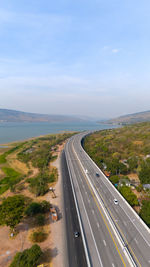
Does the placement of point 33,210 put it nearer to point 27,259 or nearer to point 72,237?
point 72,237

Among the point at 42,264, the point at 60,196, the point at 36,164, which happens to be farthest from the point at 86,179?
the point at 36,164

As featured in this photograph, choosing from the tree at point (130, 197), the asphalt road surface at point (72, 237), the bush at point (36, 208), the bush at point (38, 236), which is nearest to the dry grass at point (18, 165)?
the bush at point (36, 208)

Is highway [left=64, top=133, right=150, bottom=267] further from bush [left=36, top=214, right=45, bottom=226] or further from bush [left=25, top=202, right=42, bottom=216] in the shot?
bush [left=25, top=202, right=42, bottom=216]

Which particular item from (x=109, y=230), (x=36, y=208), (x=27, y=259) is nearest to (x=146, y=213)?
(x=109, y=230)

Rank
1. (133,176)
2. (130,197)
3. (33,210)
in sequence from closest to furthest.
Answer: (33,210) → (130,197) → (133,176)

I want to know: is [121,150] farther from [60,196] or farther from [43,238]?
[43,238]

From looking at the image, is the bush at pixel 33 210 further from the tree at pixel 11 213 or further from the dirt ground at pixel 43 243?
the tree at pixel 11 213
